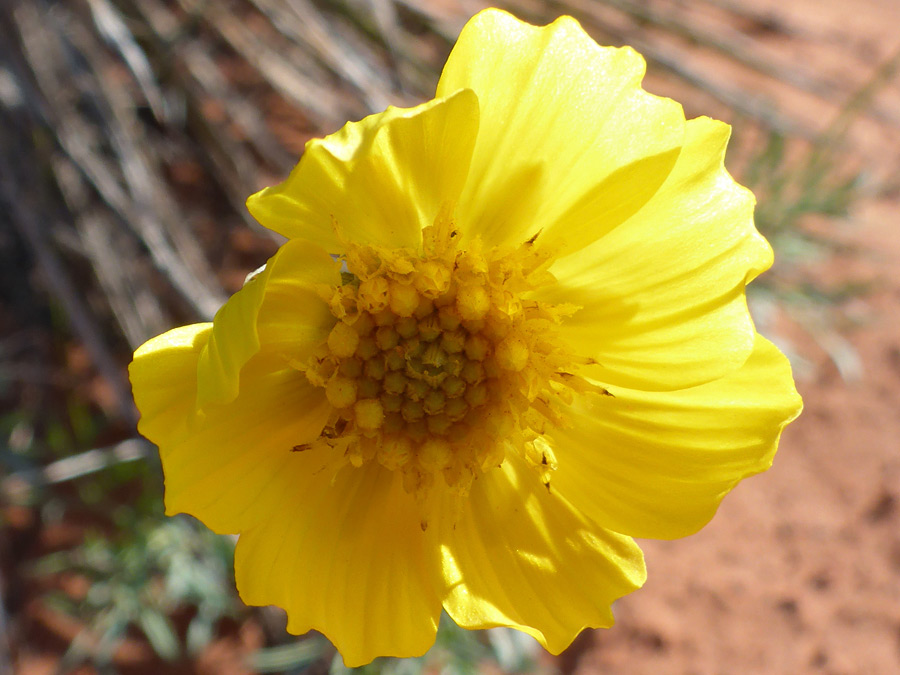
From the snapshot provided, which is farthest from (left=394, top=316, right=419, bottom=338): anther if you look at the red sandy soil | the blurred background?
the red sandy soil

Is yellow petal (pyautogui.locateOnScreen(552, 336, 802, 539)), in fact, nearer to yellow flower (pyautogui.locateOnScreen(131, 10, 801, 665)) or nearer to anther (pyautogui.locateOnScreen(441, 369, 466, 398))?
yellow flower (pyautogui.locateOnScreen(131, 10, 801, 665))

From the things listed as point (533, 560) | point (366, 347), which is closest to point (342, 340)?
point (366, 347)

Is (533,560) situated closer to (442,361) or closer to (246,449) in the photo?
(442,361)

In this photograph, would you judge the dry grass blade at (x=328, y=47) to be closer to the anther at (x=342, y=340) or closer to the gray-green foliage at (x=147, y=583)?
the anther at (x=342, y=340)

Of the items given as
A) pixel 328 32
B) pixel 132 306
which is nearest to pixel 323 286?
pixel 132 306

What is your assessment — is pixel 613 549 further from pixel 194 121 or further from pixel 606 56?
pixel 194 121

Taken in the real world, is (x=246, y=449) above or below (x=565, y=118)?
below

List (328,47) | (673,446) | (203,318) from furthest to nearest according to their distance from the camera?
(328,47) → (203,318) → (673,446)
